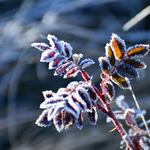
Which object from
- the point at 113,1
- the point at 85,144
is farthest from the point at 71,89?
the point at 113,1

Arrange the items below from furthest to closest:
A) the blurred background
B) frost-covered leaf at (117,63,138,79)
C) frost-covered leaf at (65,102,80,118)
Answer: the blurred background → frost-covered leaf at (117,63,138,79) → frost-covered leaf at (65,102,80,118)

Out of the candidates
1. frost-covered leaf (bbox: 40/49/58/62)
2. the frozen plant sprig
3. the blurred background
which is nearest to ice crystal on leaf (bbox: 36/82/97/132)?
the frozen plant sprig

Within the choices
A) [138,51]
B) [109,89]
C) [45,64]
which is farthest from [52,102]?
[45,64]

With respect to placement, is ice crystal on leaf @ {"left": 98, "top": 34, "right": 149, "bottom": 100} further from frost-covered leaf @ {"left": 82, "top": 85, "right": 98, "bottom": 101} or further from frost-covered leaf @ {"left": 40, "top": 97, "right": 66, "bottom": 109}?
frost-covered leaf @ {"left": 40, "top": 97, "right": 66, "bottom": 109}

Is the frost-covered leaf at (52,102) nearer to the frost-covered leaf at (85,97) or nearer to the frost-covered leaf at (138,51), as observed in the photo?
the frost-covered leaf at (85,97)

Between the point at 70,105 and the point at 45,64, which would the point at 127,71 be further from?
the point at 45,64

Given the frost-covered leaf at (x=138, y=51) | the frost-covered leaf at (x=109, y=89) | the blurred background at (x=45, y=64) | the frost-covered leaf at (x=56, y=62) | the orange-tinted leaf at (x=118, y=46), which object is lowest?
the blurred background at (x=45, y=64)

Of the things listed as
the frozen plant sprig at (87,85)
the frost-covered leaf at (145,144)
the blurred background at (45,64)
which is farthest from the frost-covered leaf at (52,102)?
the blurred background at (45,64)

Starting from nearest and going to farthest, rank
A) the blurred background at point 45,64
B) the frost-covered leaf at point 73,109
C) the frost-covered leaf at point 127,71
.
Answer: the frost-covered leaf at point 73,109, the frost-covered leaf at point 127,71, the blurred background at point 45,64
